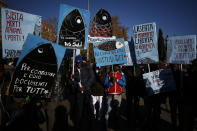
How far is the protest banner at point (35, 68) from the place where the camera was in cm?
310

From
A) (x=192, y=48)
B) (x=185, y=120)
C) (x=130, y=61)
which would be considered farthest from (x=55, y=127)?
(x=192, y=48)

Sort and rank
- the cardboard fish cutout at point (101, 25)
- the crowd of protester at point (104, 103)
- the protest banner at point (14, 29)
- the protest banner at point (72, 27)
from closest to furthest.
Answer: the crowd of protester at point (104, 103) → the protest banner at point (14, 29) → the protest banner at point (72, 27) → the cardboard fish cutout at point (101, 25)

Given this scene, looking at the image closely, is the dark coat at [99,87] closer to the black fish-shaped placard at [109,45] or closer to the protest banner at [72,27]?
the black fish-shaped placard at [109,45]

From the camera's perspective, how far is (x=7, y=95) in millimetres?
3158

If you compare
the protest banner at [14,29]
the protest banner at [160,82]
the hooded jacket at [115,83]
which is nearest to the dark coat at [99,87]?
the hooded jacket at [115,83]

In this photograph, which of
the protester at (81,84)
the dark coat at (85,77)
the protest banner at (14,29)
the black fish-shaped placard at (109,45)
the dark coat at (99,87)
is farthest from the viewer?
the black fish-shaped placard at (109,45)

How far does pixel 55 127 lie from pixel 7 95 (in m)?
1.62

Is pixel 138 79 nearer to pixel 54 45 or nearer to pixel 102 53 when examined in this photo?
pixel 102 53

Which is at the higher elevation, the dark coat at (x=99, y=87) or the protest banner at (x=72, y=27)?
the protest banner at (x=72, y=27)

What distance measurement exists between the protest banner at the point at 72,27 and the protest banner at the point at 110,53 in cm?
63

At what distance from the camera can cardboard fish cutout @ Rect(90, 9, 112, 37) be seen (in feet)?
20.0

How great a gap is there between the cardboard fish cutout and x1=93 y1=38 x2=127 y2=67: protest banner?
1161 mm

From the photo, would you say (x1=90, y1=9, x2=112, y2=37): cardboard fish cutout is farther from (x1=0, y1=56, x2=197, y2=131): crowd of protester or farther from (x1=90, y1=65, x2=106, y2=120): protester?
(x1=90, y1=65, x2=106, y2=120): protester

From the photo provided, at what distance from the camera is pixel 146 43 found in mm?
4672
